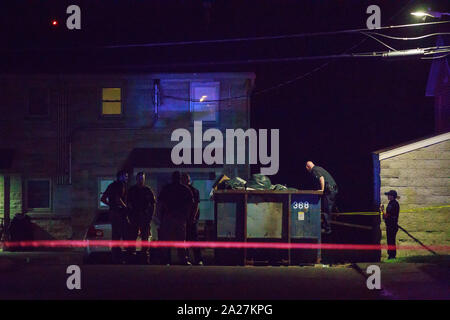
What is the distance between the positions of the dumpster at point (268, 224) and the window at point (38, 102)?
1436cm

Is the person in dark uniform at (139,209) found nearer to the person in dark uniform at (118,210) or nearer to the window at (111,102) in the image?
the person in dark uniform at (118,210)

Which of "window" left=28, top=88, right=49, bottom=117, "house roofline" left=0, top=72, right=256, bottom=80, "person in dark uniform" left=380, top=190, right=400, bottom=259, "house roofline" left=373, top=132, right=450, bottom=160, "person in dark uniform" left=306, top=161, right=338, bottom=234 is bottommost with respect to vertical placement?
"person in dark uniform" left=380, top=190, right=400, bottom=259

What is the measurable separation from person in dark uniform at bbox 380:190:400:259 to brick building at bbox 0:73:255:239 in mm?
9733

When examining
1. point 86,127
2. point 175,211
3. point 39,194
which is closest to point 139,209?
point 175,211

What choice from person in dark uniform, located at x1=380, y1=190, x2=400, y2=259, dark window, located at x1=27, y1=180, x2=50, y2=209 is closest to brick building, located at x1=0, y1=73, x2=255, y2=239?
dark window, located at x1=27, y1=180, x2=50, y2=209

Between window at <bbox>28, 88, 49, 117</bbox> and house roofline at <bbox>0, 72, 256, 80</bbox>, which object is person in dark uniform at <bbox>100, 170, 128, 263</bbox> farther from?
window at <bbox>28, 88, 49, 117</bbox>

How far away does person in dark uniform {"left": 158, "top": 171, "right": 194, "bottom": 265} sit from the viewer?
1306 cm

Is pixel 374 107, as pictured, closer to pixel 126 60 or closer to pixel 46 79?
pixel 126 60

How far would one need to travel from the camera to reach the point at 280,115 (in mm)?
32719

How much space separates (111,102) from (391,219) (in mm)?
13661

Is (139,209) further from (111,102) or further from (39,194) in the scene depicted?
(39,194)

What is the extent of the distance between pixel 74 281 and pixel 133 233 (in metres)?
2.83
